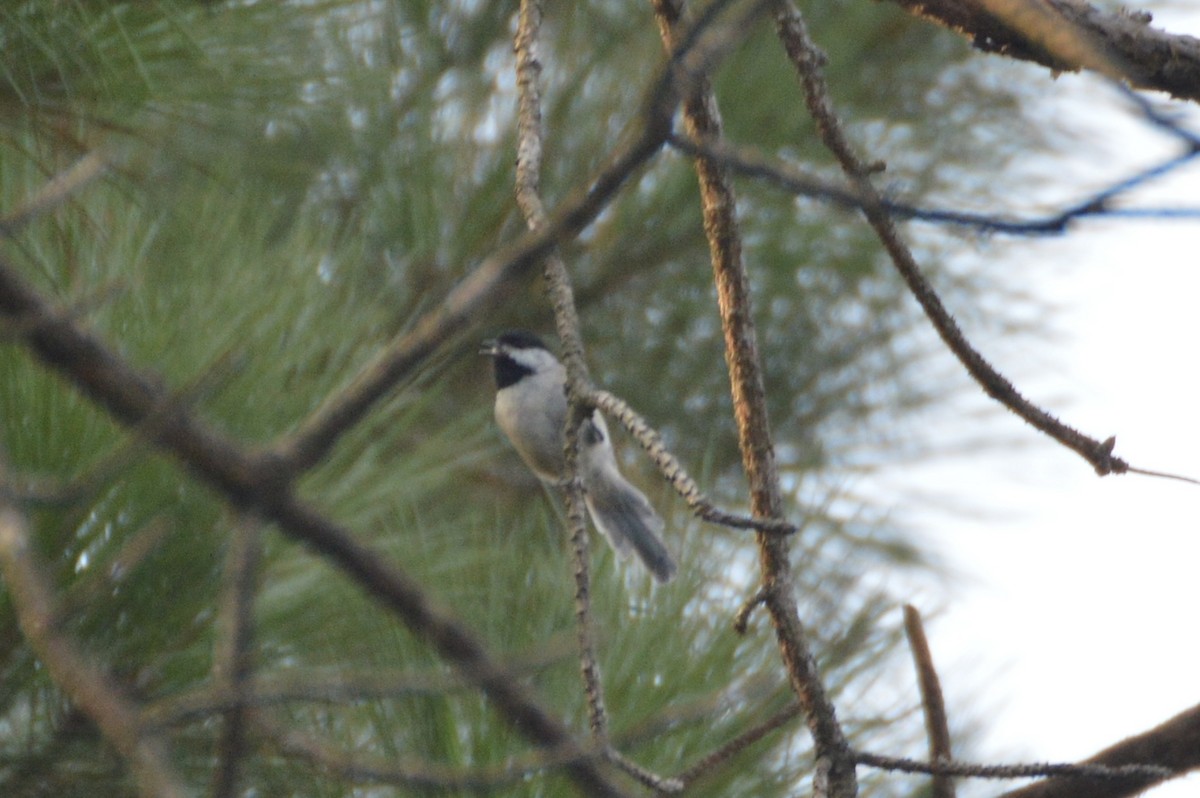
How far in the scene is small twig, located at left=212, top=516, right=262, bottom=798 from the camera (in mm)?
405

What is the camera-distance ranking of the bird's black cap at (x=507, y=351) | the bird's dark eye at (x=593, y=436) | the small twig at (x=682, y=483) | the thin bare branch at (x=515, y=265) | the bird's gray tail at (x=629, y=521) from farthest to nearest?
the bird's dark eye at (x=593, y=436) → the bird's black cap at (x=507, y=351) → the bird's gray tail at (x=629, y=521) → the small twig at (x=682, y=483) → the thin bare branch at (x=515, y=265)

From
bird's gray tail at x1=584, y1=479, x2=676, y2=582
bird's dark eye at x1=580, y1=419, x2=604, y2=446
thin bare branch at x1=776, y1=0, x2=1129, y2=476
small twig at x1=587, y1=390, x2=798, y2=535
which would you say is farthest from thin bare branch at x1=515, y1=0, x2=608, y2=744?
bird's dark eye at x1=580, y1=419, x2=604, y2=446

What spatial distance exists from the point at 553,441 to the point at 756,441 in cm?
109

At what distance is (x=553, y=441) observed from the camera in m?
1.82

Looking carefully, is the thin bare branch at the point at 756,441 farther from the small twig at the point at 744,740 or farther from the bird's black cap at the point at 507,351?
the bird's black cap at the point at 507,351

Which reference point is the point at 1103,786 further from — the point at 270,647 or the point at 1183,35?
the point at 270,647

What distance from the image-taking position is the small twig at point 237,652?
41 centimetres

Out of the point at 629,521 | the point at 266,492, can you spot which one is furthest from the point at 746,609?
the point at 629,521

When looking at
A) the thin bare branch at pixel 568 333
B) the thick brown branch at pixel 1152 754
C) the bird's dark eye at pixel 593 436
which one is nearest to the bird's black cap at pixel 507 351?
the bird's dark eye at pixel 593 436

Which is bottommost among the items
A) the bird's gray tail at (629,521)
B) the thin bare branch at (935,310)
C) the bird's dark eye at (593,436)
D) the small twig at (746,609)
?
the small twig at (746,609)

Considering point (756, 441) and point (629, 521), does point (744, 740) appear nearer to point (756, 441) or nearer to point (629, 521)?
point (756, 441)

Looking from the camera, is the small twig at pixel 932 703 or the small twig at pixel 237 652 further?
the small twig at pixel 932 703

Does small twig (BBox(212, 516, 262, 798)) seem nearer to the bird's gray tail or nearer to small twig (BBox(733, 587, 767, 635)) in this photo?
small twig (BBox(733, 587, 767, 635))

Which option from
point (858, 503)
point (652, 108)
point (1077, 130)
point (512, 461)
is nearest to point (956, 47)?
point (1077, 130)
